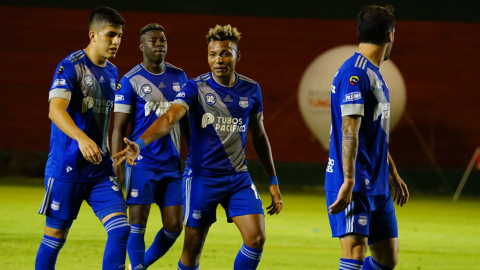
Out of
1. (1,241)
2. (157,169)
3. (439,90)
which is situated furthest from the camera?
(439,90)

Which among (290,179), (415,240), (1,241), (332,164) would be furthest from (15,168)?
(332,164)

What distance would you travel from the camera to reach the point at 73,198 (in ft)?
16.5

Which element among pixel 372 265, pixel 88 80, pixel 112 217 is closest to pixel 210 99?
pixel 88 80

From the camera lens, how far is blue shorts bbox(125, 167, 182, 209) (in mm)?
6035

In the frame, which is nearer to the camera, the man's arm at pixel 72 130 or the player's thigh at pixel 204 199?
the man's arm at pixel 72 130

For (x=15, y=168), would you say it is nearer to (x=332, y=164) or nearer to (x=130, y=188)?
(x=130, y=188)

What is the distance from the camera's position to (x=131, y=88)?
6.10 metres

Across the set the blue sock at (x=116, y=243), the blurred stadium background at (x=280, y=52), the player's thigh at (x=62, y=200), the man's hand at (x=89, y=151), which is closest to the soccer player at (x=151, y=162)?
the player's thigh at (x=62, y=200)

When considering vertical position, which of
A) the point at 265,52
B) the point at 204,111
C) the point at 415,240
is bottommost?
the point at 415,240

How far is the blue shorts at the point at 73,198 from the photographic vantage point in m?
4.97

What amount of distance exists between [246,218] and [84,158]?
4.17 feet

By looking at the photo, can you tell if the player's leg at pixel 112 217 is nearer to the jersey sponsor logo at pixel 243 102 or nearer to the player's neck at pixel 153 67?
the jersey sponsor logo at pixel 243 102

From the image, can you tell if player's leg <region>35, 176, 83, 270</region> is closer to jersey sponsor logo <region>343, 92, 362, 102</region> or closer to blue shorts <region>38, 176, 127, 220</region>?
blue shorts <region>38, 176, 127, 220</region>

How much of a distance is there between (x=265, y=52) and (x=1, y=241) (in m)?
10.1
